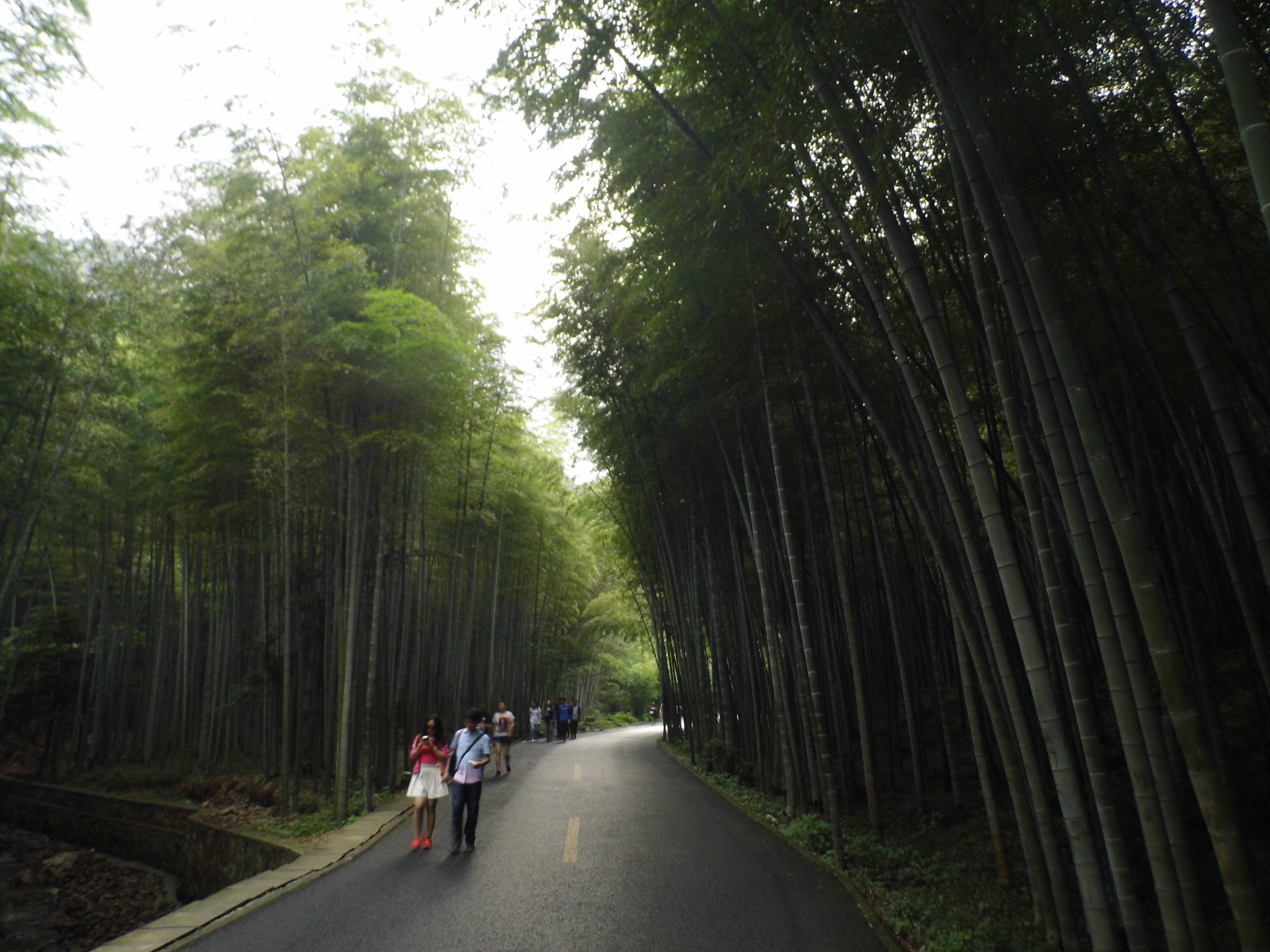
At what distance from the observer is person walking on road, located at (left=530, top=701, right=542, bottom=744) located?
1842 cm

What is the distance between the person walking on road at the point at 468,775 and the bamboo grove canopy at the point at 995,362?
2313 millimetres

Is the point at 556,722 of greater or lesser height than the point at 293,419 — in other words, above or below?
below

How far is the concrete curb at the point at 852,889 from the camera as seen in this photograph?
3.23 m

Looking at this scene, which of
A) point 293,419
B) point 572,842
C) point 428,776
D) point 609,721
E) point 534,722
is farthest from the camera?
point 609,721

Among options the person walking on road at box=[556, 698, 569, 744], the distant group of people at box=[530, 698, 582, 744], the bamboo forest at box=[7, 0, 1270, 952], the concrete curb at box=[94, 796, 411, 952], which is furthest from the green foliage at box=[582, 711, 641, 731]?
the concrete curb at box=[94, 796, 411, 952]

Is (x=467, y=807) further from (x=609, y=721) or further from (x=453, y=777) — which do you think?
(x=609, y=721)

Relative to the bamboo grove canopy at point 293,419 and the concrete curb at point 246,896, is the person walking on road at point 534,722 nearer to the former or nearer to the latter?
the bamboo grove canopy at point 293,419

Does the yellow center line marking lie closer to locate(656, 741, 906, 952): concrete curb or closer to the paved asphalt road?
the paved asphalt road

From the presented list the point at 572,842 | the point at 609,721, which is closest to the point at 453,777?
the point at 572,842

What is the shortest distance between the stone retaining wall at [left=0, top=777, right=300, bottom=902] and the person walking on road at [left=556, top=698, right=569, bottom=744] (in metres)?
8.77

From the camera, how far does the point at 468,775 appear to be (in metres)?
5.29

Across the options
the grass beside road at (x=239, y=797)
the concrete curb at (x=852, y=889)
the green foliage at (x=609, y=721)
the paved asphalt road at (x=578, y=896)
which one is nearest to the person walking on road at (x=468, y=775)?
the paved asphalt road at (x=578, y=896)

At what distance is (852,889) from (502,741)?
732cm

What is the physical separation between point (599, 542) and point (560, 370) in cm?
738
